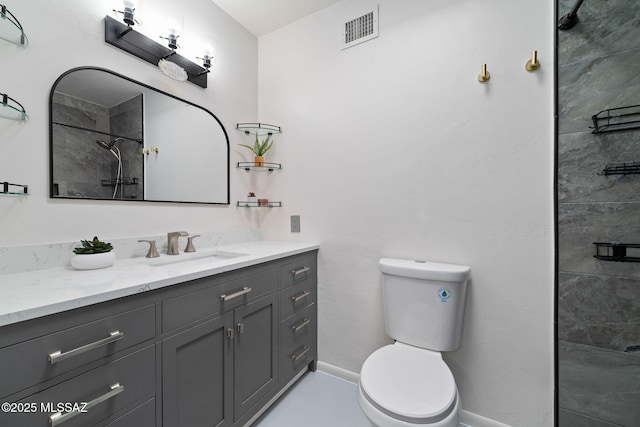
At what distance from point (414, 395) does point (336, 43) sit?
6.84ft

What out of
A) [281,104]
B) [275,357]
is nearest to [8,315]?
[275,357]

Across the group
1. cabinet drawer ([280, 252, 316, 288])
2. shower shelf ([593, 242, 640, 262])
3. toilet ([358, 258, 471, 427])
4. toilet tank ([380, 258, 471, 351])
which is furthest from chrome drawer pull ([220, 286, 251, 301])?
shower shelf ([593, 242, 640, 262])

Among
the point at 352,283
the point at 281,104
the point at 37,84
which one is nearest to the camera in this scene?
the point at 37,84

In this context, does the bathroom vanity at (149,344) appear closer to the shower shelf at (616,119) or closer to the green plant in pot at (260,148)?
the green plant in pot at (260,148)

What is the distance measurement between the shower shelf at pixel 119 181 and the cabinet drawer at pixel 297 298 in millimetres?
1031

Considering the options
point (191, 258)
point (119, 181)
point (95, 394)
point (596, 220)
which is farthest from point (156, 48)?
point (596, 220)

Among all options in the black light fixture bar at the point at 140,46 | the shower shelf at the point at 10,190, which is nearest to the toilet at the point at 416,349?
the shower shelf at the point at 10,190

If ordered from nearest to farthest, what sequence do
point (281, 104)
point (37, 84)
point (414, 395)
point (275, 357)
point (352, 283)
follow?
point (414, 395), point (37, 84), point (275, 357), point (352, 283), point (281, 104)

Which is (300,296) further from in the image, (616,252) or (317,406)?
(616,252)

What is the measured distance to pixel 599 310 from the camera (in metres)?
1.16

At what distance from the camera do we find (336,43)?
1845 mm

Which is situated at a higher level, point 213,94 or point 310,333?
point 213,94

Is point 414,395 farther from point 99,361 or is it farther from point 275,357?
point 99,361

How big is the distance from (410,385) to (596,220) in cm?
109
